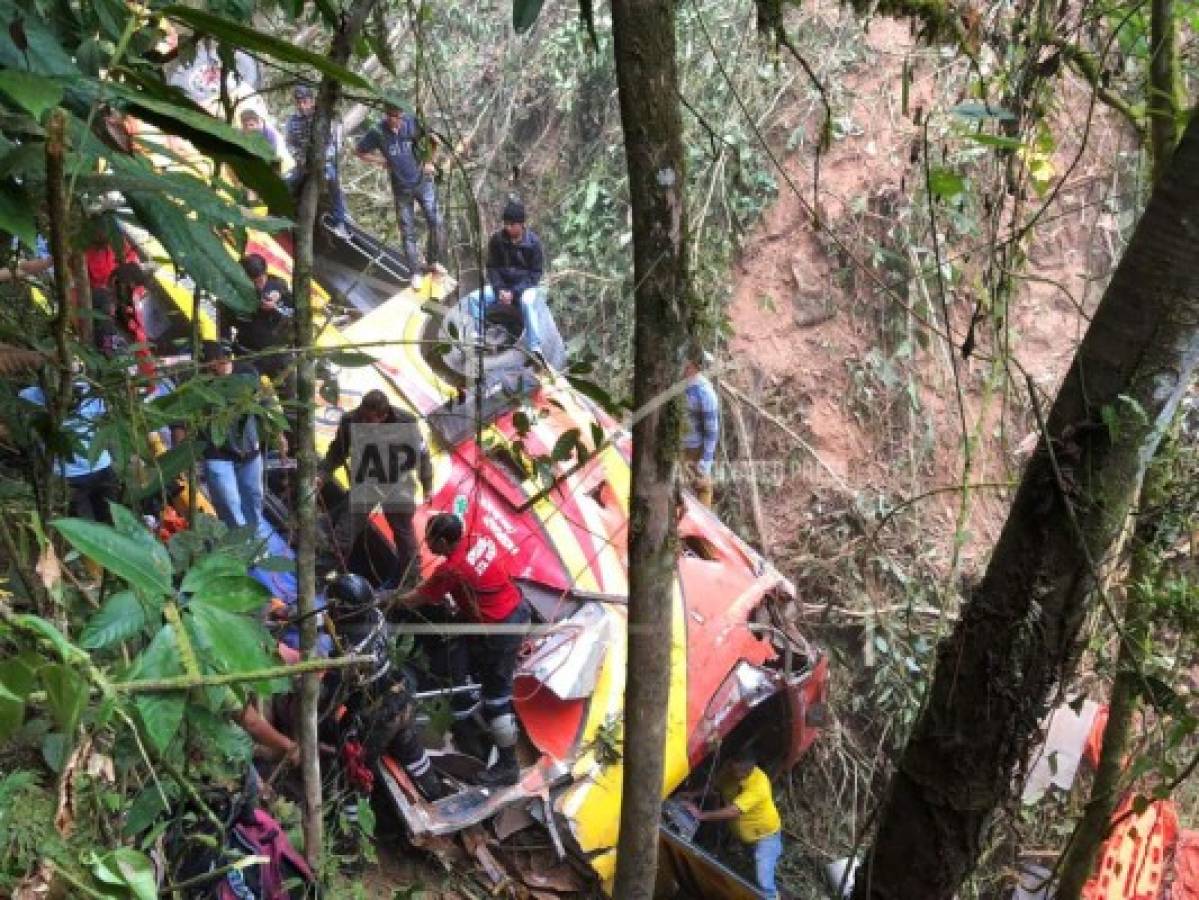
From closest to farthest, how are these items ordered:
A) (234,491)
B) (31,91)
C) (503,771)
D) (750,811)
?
(31,91)
(234,491)
(503,771)
(750,811)

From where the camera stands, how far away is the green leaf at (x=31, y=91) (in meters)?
1.00

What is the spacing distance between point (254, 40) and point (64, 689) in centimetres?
65

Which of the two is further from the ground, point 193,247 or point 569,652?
point 193,247

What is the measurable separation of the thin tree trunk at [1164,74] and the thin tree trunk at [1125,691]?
69 centimetres

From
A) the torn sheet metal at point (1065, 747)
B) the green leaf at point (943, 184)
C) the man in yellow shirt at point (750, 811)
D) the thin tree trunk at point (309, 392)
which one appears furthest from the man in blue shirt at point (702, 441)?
the green leaf at point (943, 184)

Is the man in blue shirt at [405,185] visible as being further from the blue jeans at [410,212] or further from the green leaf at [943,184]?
the green leaf at [943,184]

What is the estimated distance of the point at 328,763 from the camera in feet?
15.0

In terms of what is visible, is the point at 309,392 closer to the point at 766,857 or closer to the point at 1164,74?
the point at 1164,74

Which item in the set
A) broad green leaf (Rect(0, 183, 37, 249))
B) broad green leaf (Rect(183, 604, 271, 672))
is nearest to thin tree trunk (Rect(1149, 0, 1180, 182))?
broad green leaf (Rect(183, 604, 271, 672))

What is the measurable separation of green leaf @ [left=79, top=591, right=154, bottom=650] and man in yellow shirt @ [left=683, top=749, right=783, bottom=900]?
4740 millimetres

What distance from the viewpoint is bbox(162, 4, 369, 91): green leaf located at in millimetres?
1086

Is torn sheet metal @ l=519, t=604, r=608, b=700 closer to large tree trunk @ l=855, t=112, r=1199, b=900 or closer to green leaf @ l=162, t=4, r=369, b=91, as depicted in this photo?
large tree trunk @ l=855, t=112, r=1199, b=900

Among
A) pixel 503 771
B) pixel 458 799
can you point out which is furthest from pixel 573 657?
pixel 458 799

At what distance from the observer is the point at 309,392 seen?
2.57 m
